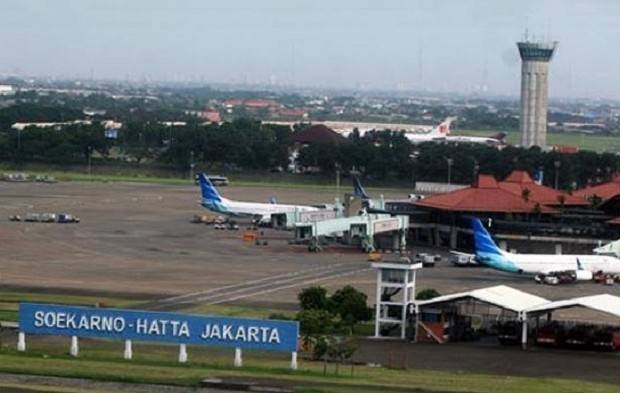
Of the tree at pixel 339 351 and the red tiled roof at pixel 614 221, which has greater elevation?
the tree at pixel 339 351

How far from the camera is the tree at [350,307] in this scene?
208 feet

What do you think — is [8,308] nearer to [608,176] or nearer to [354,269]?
[354,269]

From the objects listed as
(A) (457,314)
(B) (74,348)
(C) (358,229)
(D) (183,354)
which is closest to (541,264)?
(C) (358,229)

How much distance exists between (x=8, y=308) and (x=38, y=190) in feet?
281

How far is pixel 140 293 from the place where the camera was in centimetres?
7638

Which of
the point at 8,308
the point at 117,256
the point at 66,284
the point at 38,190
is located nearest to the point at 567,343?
the point at 8,308

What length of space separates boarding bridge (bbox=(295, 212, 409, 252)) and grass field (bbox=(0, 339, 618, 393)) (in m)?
52.2

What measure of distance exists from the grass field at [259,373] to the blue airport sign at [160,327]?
0.71m

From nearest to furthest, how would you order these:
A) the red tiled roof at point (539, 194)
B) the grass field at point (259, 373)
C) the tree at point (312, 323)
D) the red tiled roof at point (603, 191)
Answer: the grass field at point (259, 373), the tree at point (312, 323), the red tiled roof at point (539, 194), the red tiled roof at point (603, 191)

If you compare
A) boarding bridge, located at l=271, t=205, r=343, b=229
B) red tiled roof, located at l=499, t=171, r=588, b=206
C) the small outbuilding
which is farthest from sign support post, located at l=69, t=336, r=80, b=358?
red tiled roof, located at l=499, t=171, r=588, b=206

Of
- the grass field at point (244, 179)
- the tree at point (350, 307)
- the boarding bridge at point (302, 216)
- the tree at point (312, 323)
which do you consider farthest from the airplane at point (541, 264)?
the grass field at point (244, 179)

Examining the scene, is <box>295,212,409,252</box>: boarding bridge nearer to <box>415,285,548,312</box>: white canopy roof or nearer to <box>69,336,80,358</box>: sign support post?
<box>415,285,548,312</box>: white canopy roof

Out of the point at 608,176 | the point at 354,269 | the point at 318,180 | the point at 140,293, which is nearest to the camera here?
the point at 140,293

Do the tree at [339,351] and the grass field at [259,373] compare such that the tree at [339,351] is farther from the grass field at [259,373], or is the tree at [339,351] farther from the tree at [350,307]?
the tree at [350,307]
